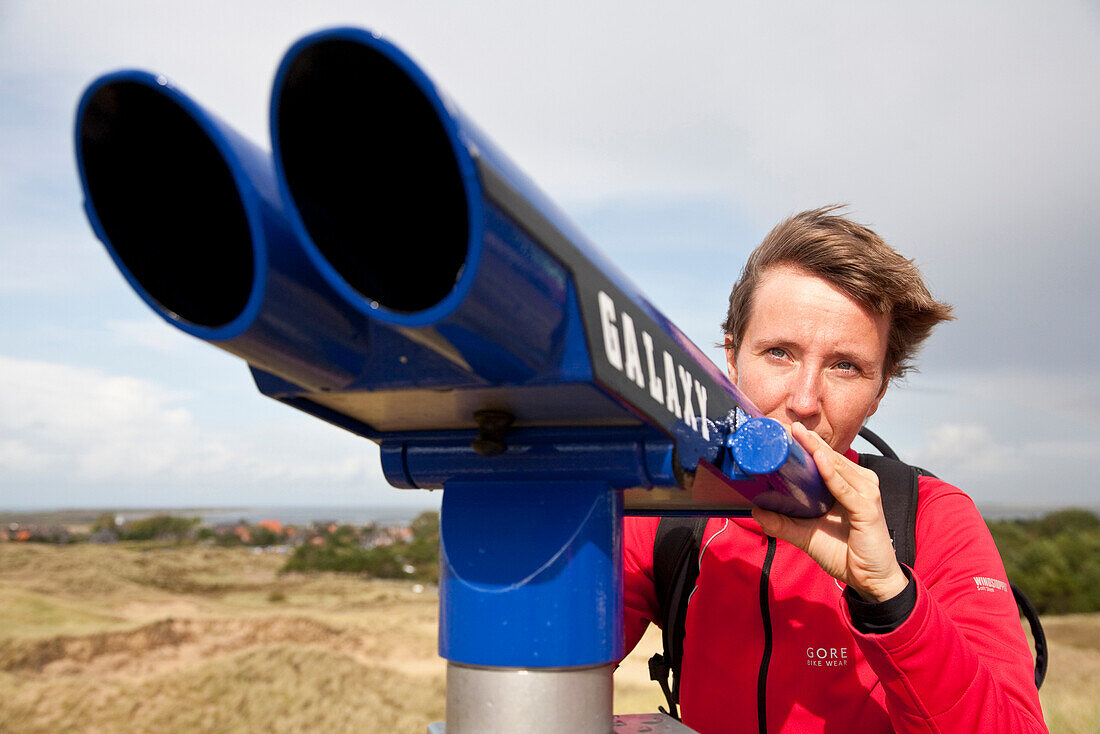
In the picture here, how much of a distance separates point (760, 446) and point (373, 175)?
0.76 metres

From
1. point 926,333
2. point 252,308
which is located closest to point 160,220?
point 252,308

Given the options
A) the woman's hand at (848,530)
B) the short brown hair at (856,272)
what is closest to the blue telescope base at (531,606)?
the woman's hand at (848,530)

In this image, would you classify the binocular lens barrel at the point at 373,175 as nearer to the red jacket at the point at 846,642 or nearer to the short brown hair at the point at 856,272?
the red jacket at the point at 846,642

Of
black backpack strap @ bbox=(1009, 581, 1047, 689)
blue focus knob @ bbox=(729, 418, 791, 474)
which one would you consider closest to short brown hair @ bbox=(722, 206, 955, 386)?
black backpack strap @ bbox=(1009, 581, 1047, 689)

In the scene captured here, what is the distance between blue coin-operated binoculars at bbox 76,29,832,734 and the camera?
782 millimetres

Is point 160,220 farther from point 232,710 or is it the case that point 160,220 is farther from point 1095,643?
point 1095,643

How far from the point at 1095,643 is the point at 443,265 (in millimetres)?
10821

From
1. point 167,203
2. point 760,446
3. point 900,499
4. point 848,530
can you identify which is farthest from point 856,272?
point 167,203

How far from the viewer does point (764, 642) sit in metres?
1.93

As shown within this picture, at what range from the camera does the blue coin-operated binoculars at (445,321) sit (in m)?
0.78

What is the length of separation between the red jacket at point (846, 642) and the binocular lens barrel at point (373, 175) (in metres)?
1.07

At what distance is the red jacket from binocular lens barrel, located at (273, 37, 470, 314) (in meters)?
1.07

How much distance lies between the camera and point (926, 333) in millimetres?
2285

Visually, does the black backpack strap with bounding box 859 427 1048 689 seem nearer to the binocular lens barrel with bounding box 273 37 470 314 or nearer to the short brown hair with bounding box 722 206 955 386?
the short brown hair with bounding box 722 206 955 386
